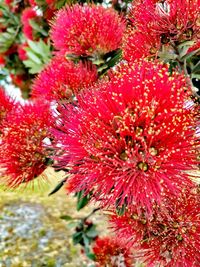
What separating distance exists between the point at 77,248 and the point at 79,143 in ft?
10.6

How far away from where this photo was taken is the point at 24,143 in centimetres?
108

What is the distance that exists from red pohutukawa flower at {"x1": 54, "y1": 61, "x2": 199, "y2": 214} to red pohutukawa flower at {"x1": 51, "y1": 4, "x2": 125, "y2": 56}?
399 millimetres

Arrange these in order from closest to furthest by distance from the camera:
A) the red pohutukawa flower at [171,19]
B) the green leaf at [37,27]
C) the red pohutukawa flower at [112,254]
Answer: the red pohutukawa flower at [171,19]
the red pohutukawa flower at [112,254]
the green leaf at [37,27]

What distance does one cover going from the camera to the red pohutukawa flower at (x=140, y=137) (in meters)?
0.75

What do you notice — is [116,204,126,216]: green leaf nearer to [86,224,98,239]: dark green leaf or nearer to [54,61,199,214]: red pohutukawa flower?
[54,61,199,214]: red pohutukawa flower

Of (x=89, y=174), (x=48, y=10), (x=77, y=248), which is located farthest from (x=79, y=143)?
(x=77, y=248)

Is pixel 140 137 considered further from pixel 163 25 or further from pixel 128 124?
pixel 163 25

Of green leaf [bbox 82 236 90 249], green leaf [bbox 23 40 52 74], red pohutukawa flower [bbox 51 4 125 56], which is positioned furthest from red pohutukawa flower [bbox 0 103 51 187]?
green leaf [bbox 82 236 90 249]

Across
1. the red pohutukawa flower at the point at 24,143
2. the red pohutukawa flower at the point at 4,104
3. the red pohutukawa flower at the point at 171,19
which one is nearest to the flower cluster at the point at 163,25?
the red pohutukawa flower at the point at 171,19

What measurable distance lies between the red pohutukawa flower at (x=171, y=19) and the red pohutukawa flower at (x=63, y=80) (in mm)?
236

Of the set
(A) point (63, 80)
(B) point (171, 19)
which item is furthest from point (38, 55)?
(B) point (171, 19)

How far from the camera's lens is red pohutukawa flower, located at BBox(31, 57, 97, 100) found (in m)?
1.12

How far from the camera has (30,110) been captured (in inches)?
44.4

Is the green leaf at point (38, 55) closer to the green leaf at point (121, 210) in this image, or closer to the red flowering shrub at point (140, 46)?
the red flowering shrub at point (140, 46)
